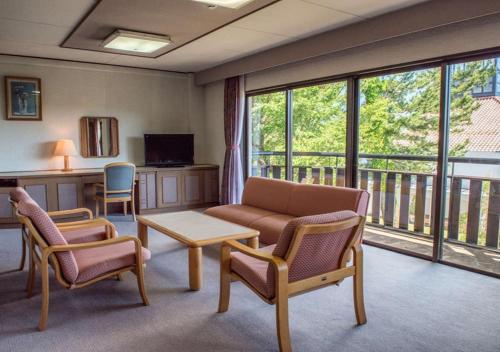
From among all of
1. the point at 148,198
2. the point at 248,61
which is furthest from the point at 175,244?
the point at 248,61

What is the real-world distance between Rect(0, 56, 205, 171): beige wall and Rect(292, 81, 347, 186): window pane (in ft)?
7.75

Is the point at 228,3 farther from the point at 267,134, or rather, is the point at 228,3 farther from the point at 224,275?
the point at 267,134

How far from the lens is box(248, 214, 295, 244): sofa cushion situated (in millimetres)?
3561

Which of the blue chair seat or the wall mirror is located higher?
the wall mirror

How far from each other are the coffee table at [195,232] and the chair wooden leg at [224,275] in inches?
16.8

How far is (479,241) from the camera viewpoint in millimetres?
3572

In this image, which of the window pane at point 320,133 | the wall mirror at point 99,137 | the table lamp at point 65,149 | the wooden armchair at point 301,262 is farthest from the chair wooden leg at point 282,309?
the wall mirror at point 99,137

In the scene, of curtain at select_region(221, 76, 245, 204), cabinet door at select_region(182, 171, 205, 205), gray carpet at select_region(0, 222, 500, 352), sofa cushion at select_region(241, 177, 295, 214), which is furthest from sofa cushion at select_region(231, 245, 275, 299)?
cabinet door at select_region(182, 171, 205, 205)

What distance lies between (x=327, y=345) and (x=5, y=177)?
4.66 meters

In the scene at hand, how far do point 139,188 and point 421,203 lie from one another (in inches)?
156

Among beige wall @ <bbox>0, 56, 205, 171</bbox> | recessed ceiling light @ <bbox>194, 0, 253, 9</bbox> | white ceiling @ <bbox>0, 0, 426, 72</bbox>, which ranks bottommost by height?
beige wall @ <bbox>0, 56, 205, 171</bbox>

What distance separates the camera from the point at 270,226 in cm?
367

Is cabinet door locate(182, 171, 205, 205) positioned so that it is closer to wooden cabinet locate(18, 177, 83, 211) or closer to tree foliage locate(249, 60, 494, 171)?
tree foliage locate(249, 60, 494, 171)

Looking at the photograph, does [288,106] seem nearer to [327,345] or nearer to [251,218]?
[251,218]
